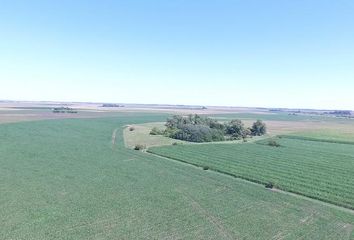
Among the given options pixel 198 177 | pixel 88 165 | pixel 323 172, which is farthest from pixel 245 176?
pixel 88 165

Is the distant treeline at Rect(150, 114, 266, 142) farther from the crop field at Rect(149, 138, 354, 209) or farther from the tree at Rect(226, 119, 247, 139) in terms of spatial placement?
the crop field at Rect(149, 138, 354, 209)

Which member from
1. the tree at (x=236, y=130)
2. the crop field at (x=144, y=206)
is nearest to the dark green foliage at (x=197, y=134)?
the tree at (x=236, y=130)

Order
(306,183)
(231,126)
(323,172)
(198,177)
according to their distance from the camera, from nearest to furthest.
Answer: (306,183) < (198,177) < (323,172) < (231,126)

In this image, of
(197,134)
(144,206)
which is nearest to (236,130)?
(197,134)

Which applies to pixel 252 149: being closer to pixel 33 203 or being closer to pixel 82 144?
pixel 82 144

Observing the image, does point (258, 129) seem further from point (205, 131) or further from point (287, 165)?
point (287, 165)

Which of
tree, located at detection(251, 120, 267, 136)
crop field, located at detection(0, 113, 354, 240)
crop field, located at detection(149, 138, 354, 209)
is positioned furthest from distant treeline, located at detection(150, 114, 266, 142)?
crop field, located at detection(0, 113, 354, 240)
